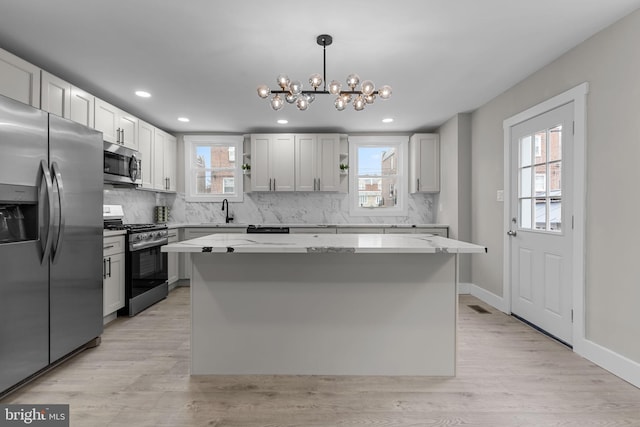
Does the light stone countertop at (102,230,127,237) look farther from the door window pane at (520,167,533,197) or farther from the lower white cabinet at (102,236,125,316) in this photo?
the door window pane at (520,167,533,197)

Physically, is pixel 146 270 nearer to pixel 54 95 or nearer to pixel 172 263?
pixel 172 263

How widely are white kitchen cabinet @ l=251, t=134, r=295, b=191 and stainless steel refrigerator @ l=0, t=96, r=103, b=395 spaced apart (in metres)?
2.44

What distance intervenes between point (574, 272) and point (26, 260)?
3.78 meters

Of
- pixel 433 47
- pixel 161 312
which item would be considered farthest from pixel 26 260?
pixel 433 47

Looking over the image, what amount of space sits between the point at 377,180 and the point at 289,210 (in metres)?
1.48

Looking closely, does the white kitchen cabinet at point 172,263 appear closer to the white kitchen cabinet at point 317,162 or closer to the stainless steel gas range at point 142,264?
the stainless steel gas range at point 142,264

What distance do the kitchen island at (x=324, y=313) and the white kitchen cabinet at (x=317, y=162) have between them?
2761mm

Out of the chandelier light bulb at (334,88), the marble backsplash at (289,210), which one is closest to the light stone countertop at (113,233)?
the marble backsplash at (289,210)

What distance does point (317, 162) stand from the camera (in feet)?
16.1

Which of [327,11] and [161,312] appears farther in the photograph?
[161,312]

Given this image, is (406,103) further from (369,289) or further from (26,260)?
(26,260)

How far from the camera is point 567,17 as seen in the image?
214cm

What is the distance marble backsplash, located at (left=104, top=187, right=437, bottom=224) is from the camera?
5.26 metres

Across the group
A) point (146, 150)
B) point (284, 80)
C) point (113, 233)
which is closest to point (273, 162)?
point (146, 150)
